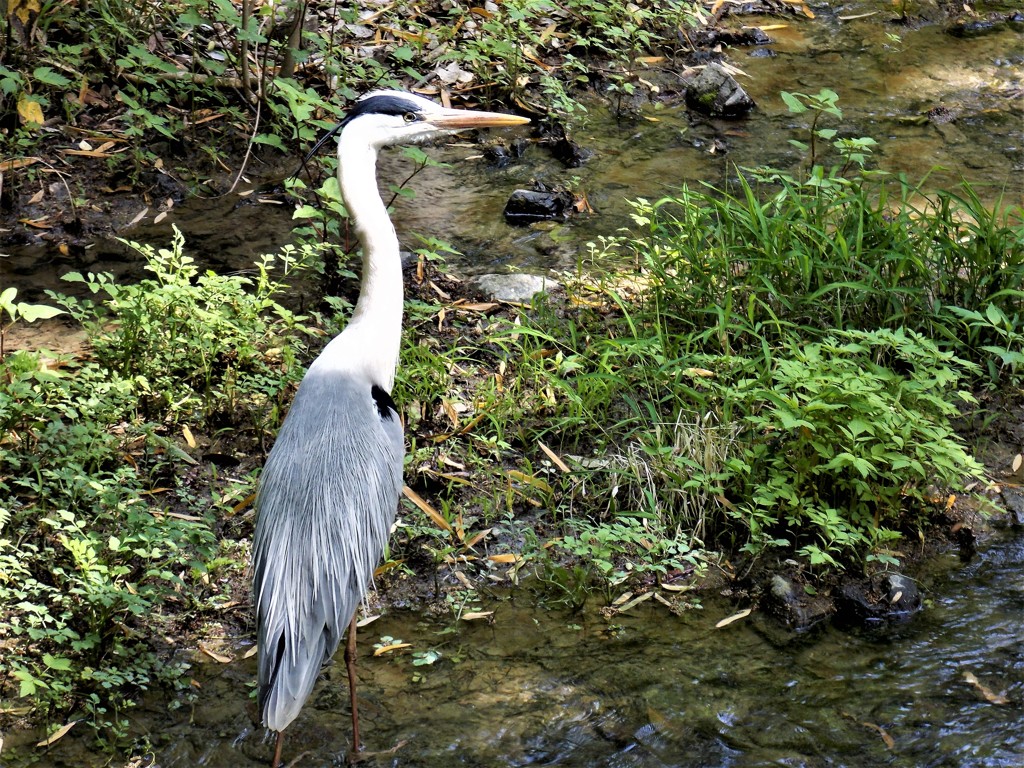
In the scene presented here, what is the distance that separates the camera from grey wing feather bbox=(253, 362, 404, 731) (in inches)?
121

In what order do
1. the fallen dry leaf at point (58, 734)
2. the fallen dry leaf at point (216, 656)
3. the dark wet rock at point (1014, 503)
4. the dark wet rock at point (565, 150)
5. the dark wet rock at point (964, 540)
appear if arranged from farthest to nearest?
the dark wet rock at point (565, 150)
the dark wet rock at point (1014, 503)
the dark wet rock at point (964, 540)
the fallen dry leaf at point (216, 656)
the fallen dry leaf at point (58, 734)

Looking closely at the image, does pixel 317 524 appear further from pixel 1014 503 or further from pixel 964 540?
pixel 1014 503

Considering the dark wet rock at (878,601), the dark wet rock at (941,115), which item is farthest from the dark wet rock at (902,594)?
the dark wet rock at (941,115)

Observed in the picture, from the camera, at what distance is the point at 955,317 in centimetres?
482

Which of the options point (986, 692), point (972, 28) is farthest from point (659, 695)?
point (972, 28)

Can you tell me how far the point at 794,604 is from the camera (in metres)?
3.83

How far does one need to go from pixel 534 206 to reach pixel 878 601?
3278 mm

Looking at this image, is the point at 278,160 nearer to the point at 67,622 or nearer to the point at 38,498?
the point at 38,498

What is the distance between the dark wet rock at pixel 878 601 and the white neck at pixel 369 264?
6.29 feet

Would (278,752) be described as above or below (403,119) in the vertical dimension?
below

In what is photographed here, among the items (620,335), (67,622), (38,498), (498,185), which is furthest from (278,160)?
(67,622)

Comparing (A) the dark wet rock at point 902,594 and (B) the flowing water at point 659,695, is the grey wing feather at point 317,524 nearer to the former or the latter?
(B) the flowing water at point 659,695

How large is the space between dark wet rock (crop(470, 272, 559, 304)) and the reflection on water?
2.02m

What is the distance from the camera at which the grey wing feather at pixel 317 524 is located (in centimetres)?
308
